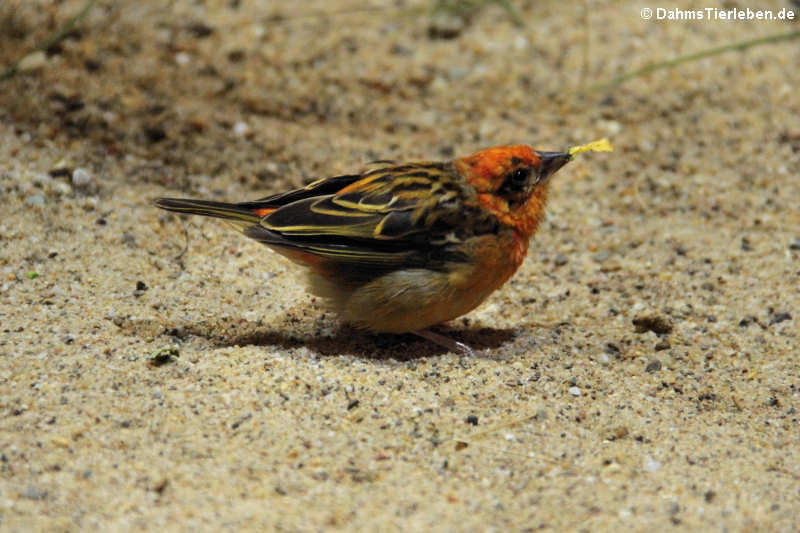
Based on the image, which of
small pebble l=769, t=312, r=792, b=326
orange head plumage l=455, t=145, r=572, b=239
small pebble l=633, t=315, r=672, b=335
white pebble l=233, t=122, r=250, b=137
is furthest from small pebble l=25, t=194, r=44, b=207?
small pebble l=769, t=312, r=792, b=326

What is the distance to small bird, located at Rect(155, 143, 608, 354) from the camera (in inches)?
170

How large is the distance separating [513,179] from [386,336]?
109 cm

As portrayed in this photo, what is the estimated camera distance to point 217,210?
14.4 feet

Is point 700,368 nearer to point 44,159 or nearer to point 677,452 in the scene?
point 677,452

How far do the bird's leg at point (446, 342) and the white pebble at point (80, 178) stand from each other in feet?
7.84

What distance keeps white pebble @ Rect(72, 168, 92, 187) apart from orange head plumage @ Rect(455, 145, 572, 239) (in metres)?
2.45

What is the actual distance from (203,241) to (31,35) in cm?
265

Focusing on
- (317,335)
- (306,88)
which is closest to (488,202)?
(317,335)

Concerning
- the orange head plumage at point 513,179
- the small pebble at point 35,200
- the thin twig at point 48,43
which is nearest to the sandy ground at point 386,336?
the small pebble at point 35,200

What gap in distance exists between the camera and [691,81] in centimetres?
719

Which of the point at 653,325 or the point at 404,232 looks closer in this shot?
the point at 404,232

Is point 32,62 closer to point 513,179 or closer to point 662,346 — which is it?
point 513,179

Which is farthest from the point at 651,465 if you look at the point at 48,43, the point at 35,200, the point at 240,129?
the point at 48,43

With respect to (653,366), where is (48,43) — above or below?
above
